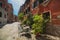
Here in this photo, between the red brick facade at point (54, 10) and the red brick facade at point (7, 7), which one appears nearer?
the red brick facade at point (54, 10)

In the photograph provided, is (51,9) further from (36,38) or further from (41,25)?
(36,38)

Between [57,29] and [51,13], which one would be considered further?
[51,13]

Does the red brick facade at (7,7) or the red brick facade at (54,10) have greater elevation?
the red brick facade at (7,7)

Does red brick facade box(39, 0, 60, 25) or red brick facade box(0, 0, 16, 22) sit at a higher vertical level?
red brick facade box(0, 0, 16, 22)

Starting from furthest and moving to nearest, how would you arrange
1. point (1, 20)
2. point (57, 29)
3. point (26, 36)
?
point (1, 20) < point (26, 36) < point (57, 29)

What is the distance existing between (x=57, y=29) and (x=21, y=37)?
18.2 feet

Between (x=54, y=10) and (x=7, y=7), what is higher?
(x=7, y=7)

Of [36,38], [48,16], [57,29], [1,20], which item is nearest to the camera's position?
[57,29]

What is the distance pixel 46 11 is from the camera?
17672 mm

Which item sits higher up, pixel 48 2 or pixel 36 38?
pixel 48 2

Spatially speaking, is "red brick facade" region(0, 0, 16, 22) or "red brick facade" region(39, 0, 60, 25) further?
"red brick facade" region(0, 0, 16, 22)

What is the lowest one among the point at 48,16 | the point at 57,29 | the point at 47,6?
the point at 57,29

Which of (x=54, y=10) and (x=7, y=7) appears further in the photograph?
(x=7, y=7)

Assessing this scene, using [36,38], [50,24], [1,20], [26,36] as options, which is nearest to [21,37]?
[26,36]
